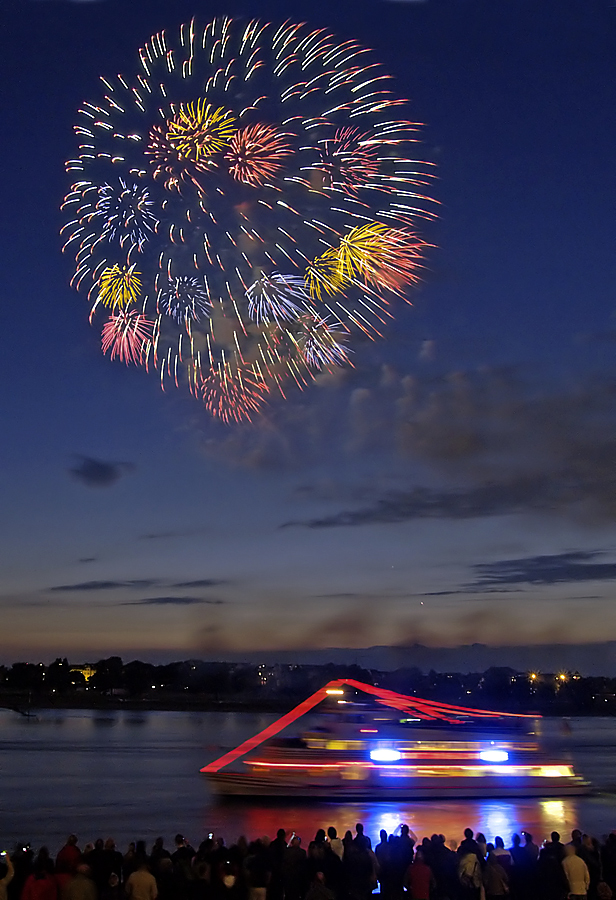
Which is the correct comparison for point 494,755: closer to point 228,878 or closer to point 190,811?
point 190,811

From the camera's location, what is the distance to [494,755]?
39.5 metres

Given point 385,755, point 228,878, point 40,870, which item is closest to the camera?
point 40,870

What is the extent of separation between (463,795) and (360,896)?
30423 millimetres

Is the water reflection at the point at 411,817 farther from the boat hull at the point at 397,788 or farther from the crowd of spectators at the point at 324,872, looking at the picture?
the crowd of spectators at the point at 324,872

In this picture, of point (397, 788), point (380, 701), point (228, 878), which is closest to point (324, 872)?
point (228, 878)

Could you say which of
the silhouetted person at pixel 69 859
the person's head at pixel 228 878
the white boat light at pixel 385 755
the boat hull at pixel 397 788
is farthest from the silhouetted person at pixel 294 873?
the white boat light at pixel 385 755

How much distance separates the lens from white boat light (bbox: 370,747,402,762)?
38.7 m

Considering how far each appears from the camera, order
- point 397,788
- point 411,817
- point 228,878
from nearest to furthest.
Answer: point 228,878 < point 411,817 < point 397,788

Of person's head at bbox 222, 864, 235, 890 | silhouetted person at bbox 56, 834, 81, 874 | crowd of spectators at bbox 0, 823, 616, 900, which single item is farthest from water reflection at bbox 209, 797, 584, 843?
person's head at bbox 222, 864, 235, 890

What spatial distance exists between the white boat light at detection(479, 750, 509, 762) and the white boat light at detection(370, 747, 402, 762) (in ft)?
12.1

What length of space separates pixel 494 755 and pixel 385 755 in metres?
4.78

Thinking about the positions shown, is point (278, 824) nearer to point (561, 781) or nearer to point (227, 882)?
point (561, 781)

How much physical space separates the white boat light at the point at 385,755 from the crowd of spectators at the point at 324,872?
92.8ft

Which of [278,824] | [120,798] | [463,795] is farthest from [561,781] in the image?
[120,798]
